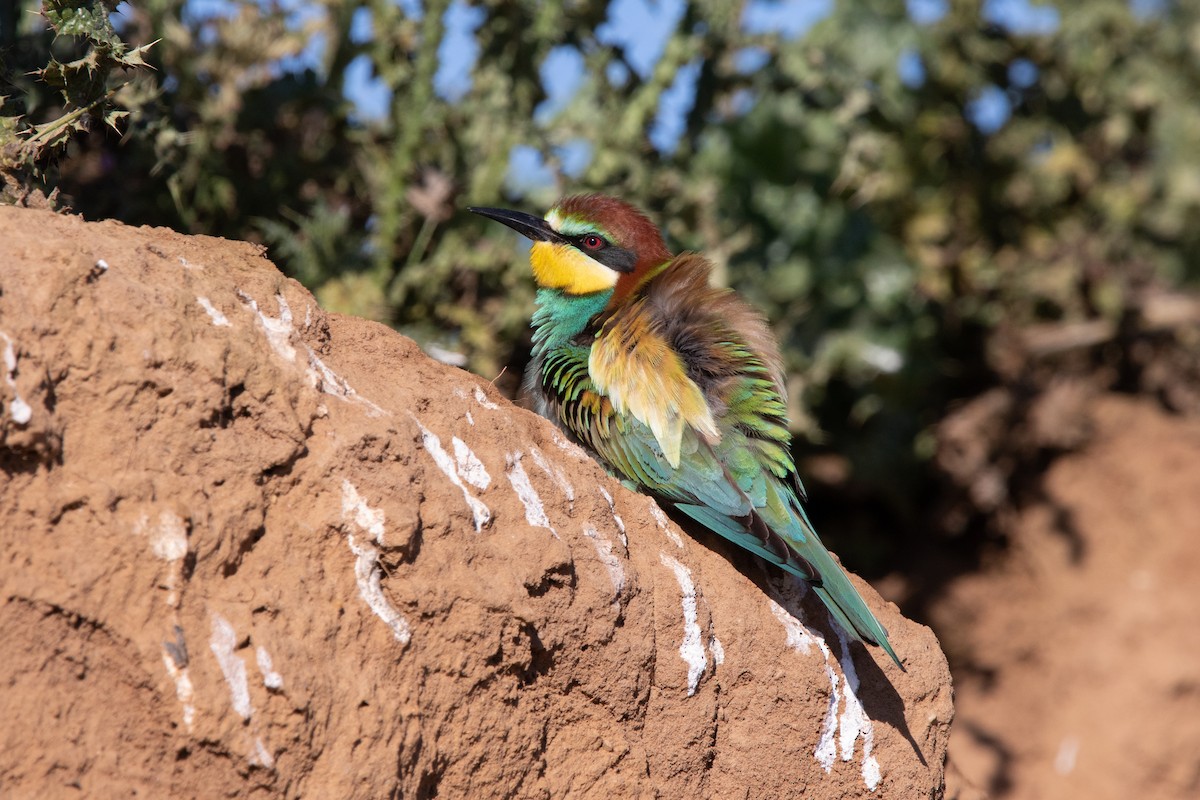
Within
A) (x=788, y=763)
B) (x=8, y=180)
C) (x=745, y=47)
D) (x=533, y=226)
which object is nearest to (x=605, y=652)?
(x=788, y=763)

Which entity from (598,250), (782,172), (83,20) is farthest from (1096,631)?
(83,20)

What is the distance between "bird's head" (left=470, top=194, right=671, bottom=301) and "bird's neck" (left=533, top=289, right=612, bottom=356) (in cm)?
3

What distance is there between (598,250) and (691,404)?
0.75 meters

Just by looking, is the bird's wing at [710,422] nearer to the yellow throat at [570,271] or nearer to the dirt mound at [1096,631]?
the yellow throat at [570,271]

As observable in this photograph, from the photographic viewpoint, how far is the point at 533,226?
344cm

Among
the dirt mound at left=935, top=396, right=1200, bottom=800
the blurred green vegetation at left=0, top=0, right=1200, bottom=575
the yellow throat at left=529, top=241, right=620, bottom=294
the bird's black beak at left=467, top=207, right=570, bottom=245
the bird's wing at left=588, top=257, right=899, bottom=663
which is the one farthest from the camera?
the dirt mound at left=935, top=396, right=1200, bottom=800

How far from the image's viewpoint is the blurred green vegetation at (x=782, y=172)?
393 cm

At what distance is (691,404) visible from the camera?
2713 millimetres

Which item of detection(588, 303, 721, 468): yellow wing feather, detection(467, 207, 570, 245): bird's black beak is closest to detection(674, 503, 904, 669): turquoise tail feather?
detection(588, 303, 721, 468): yellow wing feather

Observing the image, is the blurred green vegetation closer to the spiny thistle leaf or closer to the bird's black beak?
the spiny thistle leaf

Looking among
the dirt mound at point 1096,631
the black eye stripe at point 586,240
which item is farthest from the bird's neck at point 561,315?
the dirt mound at point 1096,631

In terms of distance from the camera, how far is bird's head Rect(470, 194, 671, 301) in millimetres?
3260

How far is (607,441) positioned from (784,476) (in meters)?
0.38

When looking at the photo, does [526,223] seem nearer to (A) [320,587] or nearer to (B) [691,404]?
(B) [691,404]
